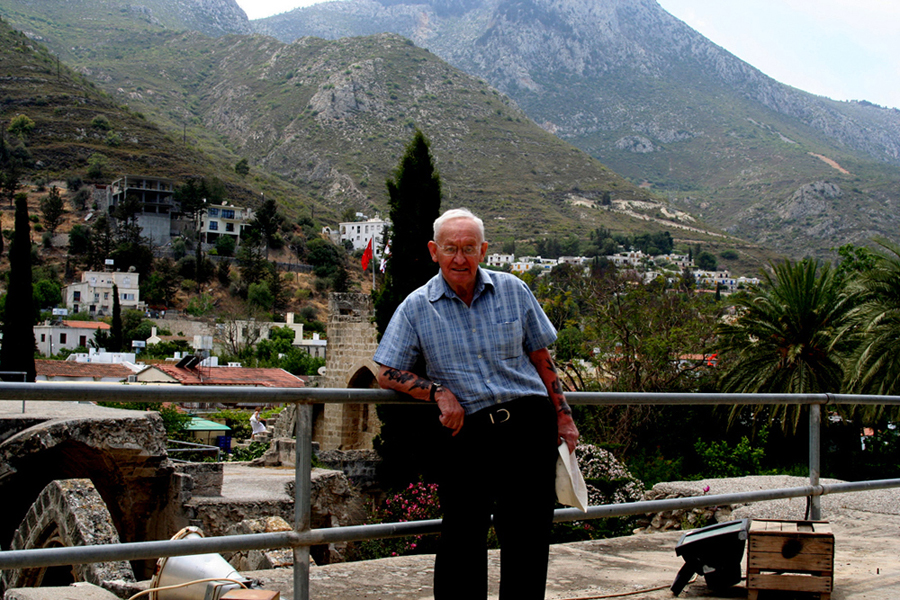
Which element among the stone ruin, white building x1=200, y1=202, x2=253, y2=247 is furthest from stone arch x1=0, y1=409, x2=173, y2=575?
white building x1=200, y1=202, x2=253, y2=247

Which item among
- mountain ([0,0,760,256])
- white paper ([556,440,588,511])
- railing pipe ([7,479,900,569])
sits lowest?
railing pipe ([7,479,900,569])

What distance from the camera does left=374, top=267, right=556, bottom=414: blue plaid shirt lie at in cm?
281

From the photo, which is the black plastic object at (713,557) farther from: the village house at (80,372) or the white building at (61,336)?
the white building at (61,336)

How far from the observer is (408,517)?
44.1 feet

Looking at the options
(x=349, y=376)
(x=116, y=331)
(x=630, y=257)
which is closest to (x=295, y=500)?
(x=349, y=376)

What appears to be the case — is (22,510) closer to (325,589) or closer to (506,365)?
(325,589)

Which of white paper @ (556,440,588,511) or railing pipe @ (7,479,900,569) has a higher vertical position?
white paper @ (556,440,588,511)

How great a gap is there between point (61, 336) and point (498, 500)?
223 feet

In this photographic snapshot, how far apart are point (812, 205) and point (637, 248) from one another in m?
31.0

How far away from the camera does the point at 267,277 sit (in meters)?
82.1

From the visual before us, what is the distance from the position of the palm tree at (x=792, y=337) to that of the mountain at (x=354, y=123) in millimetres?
89708

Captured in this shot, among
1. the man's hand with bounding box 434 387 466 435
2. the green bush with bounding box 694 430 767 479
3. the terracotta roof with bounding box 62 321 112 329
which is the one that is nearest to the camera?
the man's hand with bounding box 434 387 466 435

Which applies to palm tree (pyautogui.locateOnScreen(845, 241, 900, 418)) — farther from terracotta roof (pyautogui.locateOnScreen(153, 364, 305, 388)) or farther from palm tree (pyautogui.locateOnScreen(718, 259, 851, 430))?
terracotta roof (pyautogui.locateOnScreen(153, 364, 305, 388))

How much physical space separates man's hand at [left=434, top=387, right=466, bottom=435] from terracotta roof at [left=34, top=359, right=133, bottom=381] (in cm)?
3891
